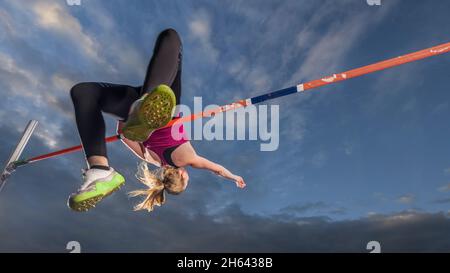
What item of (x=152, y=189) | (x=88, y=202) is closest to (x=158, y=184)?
(x=152, y=189)

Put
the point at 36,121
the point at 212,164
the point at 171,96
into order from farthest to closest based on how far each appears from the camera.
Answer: the point at 36,121, the point at 212,164, the point at 171,96

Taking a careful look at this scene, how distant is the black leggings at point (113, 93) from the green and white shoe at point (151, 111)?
0.22 metres

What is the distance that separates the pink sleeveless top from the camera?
5.69 metres

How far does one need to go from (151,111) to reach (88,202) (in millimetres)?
1380

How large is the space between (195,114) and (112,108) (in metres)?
1.28

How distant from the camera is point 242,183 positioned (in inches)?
273

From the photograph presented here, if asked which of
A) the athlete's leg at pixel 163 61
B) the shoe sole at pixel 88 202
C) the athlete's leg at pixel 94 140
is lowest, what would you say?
the shoe sole at pixel 88 202

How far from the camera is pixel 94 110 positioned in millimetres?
3943

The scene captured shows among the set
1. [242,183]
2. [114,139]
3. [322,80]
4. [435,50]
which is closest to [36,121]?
[114,139]

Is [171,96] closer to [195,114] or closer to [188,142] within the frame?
[195,114]

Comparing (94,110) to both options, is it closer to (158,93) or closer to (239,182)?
(158,93)

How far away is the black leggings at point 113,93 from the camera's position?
367 centimetres

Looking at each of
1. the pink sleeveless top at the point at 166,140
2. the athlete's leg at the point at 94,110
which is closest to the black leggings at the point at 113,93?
the athlete's leg at the point at 94,110

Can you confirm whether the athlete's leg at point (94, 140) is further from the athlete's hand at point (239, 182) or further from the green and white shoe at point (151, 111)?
the athlete's hand at point (239, 182)
